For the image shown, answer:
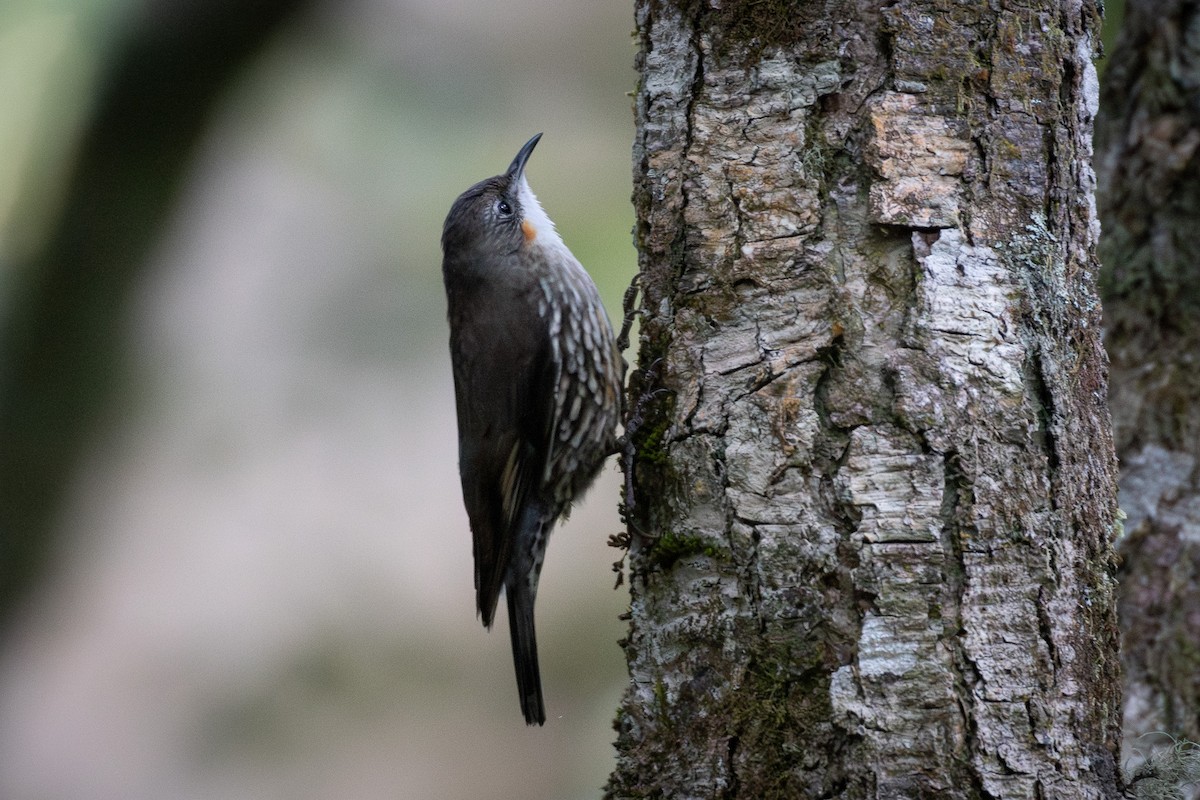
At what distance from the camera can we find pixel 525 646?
339 cm

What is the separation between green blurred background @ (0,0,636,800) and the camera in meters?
5.31

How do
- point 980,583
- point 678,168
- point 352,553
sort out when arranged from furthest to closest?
point 352,553
point 678,168
point 980,583

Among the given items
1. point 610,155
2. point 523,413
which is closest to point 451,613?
point 610,155

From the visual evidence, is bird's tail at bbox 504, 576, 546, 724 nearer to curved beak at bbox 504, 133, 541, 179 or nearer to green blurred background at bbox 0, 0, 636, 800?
curved beak at bbox 504, 133, 541, 179

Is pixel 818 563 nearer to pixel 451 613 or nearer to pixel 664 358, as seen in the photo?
pixel 664 358

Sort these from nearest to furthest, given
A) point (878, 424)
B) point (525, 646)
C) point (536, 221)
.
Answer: point (878, 424), point (525, 646), point (536, 221)

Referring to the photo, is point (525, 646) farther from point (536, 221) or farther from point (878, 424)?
point (878, 424)

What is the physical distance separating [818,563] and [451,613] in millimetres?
4649

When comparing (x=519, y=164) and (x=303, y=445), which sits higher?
(x=519, y=164)

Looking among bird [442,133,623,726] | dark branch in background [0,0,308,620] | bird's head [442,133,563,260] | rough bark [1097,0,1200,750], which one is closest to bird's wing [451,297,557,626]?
bird [442,133,623,726]

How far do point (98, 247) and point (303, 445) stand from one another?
1670 mm

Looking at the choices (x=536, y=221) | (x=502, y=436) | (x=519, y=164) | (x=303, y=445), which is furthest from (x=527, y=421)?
(x=303, y=445)

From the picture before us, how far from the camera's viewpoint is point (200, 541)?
20.2 ft

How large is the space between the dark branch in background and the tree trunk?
10.9 ft
